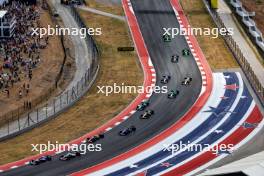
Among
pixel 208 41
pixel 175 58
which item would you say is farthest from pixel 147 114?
pixel 208 41

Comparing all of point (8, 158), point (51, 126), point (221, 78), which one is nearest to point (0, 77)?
point (51, 126)

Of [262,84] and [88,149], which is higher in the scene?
[262,84]

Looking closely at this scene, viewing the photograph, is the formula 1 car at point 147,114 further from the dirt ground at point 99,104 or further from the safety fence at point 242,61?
the safety fence at point 242,61

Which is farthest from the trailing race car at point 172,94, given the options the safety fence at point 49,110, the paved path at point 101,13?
the paved path at point 101,13

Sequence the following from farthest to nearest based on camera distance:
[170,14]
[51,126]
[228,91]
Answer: [170,14]
[228,91]
[51,126]

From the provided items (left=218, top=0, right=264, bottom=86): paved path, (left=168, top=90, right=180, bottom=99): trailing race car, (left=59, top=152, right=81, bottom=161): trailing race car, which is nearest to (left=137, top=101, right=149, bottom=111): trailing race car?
(left=168, top=90, right=180, bottom=99): trailing race car

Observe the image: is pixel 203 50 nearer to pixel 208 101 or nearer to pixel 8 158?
pixel 208 101
